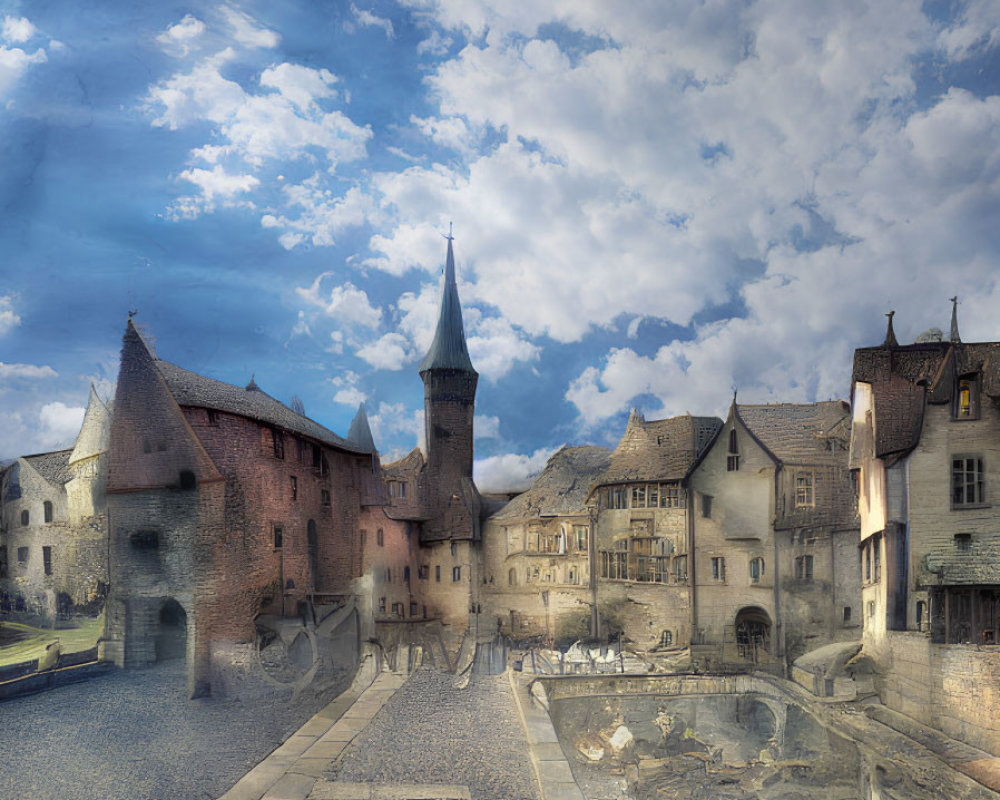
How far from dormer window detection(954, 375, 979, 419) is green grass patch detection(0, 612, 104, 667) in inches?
308

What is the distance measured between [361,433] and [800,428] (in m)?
5.19

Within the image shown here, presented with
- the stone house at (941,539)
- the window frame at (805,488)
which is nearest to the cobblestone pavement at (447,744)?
the stone house at (941,539)

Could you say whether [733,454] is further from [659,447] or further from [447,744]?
[447,744]

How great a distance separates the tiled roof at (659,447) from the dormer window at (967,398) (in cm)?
269

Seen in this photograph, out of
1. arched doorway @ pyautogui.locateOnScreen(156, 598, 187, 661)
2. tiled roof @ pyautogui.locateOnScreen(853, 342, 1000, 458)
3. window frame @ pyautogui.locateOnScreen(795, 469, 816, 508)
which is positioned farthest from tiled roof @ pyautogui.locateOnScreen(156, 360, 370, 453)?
tiled roof @ pyautogui.locateOnScreen(853, 342, 1000, 458)

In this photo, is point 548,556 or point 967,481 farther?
point 548,556

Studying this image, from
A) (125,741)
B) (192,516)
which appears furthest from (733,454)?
(125,741)

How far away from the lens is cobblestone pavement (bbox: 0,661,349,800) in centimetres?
504

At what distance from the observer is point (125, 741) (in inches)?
213

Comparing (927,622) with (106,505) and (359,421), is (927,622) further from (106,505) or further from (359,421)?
(106,505)

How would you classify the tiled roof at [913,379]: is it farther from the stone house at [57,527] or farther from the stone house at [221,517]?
the stone house at [57,527]

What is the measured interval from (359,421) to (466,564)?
338cm

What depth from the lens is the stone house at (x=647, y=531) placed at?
9133 millimetres

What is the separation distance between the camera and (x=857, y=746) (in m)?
6.92
